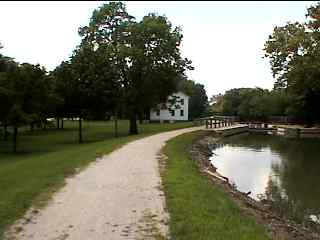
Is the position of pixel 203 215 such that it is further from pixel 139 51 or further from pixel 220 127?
pixel 220 127

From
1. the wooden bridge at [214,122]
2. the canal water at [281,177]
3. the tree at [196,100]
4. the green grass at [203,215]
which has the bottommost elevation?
the canal water at [281,177]

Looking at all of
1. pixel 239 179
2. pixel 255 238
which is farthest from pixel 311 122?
A: pixel 255 238

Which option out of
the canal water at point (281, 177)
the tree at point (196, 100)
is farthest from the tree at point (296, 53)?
the tree at point (196, 100)

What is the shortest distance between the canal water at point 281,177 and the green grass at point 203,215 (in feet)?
7.43

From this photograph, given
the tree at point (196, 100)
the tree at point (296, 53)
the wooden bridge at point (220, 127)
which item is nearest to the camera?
the tree at point (296, 53)

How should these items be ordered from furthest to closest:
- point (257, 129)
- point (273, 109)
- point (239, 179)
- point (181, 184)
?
1. point (273, 109)
2. point (257, 129)
3. point (239, 179)
4. point (181, 184)

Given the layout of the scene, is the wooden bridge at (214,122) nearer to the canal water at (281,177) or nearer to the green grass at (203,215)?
the canal water at (281,177)

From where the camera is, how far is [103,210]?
31.6 feet

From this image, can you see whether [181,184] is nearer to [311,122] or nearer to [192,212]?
[192,212]

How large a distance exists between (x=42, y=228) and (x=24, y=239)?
2.10 feet

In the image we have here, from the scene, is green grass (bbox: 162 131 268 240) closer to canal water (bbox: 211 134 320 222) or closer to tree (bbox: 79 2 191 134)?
canal water (bbox: 211 134 320 222)

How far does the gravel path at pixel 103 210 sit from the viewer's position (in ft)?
26.3

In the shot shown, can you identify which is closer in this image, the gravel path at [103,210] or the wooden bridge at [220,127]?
the gravel path at [103,210]

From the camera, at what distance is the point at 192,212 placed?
9617 millimetres
